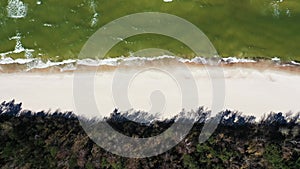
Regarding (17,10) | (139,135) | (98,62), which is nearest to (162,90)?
(139,135)

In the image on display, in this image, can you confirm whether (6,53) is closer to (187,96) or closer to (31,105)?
(31,105)

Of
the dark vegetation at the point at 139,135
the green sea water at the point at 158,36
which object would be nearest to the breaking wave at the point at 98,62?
the green sea water at the point at 158,36

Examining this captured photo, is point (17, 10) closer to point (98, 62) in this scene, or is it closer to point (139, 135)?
point (98, 62)

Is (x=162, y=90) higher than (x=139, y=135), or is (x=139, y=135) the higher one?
(x=162, y=90)

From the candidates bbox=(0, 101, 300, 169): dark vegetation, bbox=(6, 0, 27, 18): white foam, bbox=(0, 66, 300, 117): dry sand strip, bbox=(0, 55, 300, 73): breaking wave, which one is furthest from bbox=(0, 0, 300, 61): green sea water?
bbox=(0, 101, 300, 169): dark vegetation

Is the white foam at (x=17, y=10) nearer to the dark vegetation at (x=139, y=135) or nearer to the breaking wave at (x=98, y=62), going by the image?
the breaking wave at (x=98, y=62)
